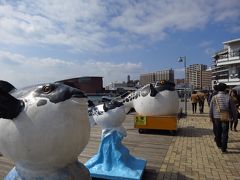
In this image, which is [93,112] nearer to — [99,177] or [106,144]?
[106,144]

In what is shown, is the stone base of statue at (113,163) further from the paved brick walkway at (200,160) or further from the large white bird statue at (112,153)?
the paved brick walkway at (200,160)

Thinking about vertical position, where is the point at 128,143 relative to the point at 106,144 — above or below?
below

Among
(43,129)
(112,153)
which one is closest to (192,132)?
(112,153)

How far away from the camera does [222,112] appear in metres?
6.73

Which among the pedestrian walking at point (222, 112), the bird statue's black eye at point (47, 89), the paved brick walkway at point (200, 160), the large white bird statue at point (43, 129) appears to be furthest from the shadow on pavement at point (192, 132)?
the bird statue's black eye at point (47, 89)

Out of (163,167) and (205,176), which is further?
(163,167)

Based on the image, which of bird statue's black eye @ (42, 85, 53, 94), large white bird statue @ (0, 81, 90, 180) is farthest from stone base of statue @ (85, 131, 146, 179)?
bird statue's black eye @ (42, 85, 53, 94)

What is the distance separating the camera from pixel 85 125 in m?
3.15

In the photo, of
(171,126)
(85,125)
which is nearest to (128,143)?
(171,126)

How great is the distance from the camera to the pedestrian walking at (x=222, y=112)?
6.72 m

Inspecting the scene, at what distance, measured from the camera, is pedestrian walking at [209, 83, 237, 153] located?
6.72m

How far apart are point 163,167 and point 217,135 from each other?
2.17 m

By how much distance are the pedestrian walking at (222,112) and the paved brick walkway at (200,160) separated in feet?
1.50

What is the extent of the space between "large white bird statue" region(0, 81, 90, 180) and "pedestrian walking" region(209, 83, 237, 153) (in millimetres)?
4644
